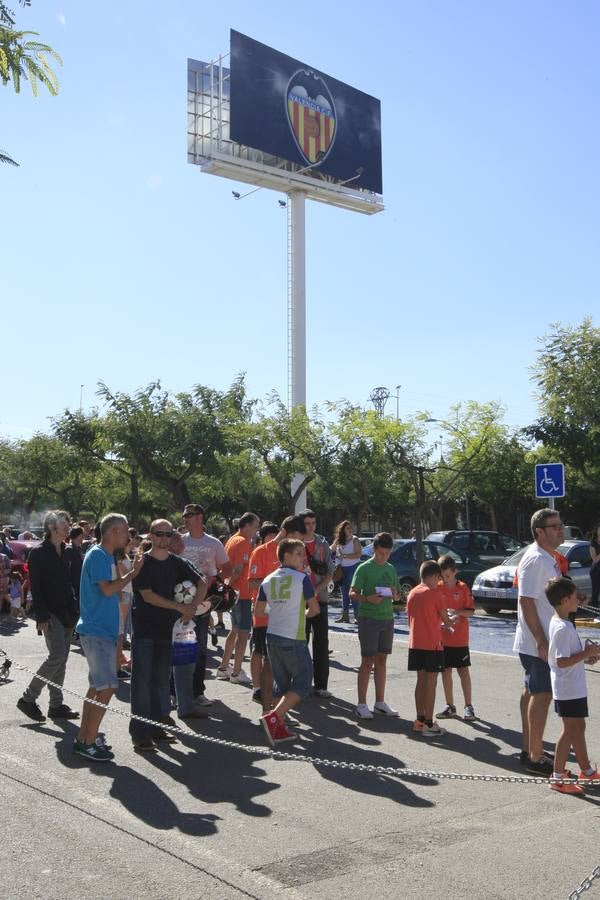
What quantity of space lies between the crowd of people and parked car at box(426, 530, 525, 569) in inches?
492

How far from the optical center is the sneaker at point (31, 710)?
8109mm

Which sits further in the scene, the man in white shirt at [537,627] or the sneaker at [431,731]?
the sneaker at [431,731]

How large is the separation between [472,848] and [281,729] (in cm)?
271

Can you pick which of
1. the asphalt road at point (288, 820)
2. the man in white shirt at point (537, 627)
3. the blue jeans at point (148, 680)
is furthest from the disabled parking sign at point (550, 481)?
the blue jeans at point (148, 680)

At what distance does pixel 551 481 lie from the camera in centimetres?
1527

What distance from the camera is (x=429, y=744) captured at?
7496 mm

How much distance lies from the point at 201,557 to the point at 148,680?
226 centimetres

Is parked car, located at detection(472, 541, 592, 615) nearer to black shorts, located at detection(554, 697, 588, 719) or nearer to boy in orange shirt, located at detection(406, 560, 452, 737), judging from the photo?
boy in orange shirt, located at detection(406, 560, 452, 737)

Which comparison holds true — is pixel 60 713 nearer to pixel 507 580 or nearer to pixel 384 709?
pixel 384 709

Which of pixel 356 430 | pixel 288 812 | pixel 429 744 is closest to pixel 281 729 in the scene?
pixel 429 744

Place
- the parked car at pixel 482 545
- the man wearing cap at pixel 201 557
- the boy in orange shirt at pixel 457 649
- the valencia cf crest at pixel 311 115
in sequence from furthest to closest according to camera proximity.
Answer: the valencia cf crest at pixel 311 115 → the parked car at pixel 482 545 → the man wearing cap at pixel 201 557 → the boy in orange shirt at pixel 457 649

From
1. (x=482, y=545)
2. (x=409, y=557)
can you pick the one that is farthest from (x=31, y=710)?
(x=482, y=545)

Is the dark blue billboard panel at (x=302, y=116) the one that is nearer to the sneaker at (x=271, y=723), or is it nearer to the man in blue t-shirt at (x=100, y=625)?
the man in blue t-shirt at (x=100, y=625)

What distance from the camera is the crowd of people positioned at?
6273mm
